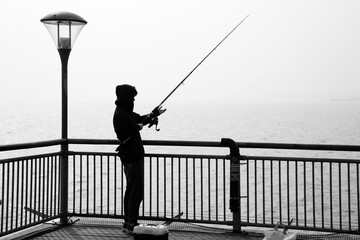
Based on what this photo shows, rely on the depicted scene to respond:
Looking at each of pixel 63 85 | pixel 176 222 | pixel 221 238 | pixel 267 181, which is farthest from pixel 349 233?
pixel 267 181

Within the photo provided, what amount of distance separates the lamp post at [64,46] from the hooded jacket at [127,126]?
1149 millimetres

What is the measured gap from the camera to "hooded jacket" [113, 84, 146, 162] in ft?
20.0

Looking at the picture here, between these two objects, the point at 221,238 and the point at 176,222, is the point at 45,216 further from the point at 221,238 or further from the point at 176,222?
the point at 221,238

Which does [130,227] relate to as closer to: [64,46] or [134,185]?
[134,185]

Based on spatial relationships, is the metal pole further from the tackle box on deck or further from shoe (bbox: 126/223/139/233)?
the tackle box on deck

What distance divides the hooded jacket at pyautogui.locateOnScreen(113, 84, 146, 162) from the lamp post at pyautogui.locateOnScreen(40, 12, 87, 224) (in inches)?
45.2

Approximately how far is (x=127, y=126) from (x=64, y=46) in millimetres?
1888

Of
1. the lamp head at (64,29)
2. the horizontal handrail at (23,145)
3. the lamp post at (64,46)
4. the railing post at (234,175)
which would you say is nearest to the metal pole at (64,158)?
the lamp post at (64,46)

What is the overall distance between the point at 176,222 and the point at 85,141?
1714 millimetres

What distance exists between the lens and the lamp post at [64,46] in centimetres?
701

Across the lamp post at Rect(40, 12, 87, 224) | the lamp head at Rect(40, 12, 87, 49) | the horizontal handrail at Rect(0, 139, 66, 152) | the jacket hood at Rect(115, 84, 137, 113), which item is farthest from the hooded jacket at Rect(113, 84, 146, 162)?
the lamp head at Rect(40, 12, 87, 49)

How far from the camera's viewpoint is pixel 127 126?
20.0ft

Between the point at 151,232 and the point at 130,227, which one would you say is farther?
the point at 130,227

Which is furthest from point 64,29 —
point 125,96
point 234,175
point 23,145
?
point 234,175
